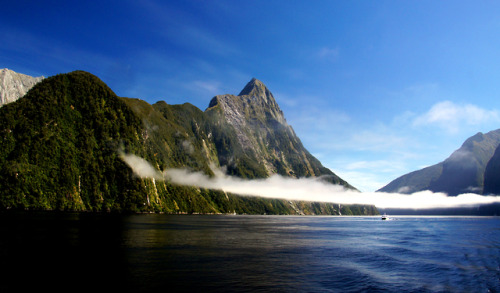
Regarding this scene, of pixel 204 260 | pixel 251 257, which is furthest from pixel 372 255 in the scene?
pixel 204 260

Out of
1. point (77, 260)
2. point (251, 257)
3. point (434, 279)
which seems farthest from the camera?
point (251, 257)

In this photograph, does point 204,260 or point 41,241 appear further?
point 41,241

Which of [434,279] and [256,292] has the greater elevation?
[256,292]

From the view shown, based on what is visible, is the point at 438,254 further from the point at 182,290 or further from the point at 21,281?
the point at 21,281

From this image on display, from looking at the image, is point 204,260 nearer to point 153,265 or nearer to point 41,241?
point 153,265

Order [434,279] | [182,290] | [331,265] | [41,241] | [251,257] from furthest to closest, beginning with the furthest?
[41,241], [251,257], [331,265], [434,279], [182,290]

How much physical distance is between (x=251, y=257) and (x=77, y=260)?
26.8 meters

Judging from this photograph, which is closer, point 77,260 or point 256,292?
point 256,292

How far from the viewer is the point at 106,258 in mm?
42906

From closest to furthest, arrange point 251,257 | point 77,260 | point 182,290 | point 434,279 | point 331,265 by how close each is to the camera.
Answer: point 182,290
point 434,279
point 77,260
point 331,265
point 251,257

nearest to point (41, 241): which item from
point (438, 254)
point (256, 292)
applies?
point (256, 292)

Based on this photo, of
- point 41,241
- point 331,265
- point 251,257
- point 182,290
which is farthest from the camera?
point 41,241

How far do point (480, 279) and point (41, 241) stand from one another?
246ft

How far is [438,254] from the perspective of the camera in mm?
59406
